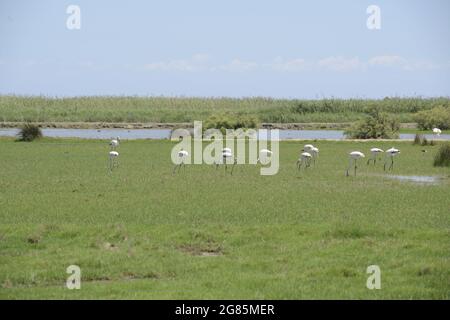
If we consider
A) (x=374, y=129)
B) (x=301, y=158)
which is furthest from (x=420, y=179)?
(x=374, y=129)

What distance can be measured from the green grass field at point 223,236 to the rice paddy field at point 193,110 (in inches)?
2064

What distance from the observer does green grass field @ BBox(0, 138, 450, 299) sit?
11656mm

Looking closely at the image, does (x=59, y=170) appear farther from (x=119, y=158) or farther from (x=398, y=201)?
(x=398, y=201)

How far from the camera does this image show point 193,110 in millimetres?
94750

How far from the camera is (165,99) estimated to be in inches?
4471

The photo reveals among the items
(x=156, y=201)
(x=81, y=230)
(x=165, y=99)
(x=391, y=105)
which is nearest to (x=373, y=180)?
(x=156, y=201)

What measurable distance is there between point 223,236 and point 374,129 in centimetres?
4168

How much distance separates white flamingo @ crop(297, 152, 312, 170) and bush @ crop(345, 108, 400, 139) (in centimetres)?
2401

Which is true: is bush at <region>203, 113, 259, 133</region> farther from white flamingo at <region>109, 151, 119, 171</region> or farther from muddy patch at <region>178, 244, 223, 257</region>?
muddy patch at <region>178, 244, 223, 257</region>

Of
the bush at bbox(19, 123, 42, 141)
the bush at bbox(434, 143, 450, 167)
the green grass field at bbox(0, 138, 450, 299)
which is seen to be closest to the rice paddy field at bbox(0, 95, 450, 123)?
the bush at bbox(19, 123, 42, 141)

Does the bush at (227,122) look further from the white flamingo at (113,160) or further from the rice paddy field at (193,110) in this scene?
the white flamingo at (113,160)

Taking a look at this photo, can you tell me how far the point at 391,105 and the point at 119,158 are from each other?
60.8 metres

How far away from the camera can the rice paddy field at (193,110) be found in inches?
3359

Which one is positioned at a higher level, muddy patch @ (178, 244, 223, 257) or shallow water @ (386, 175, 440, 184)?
muddy patch @ (178, 244, 223, 257)
